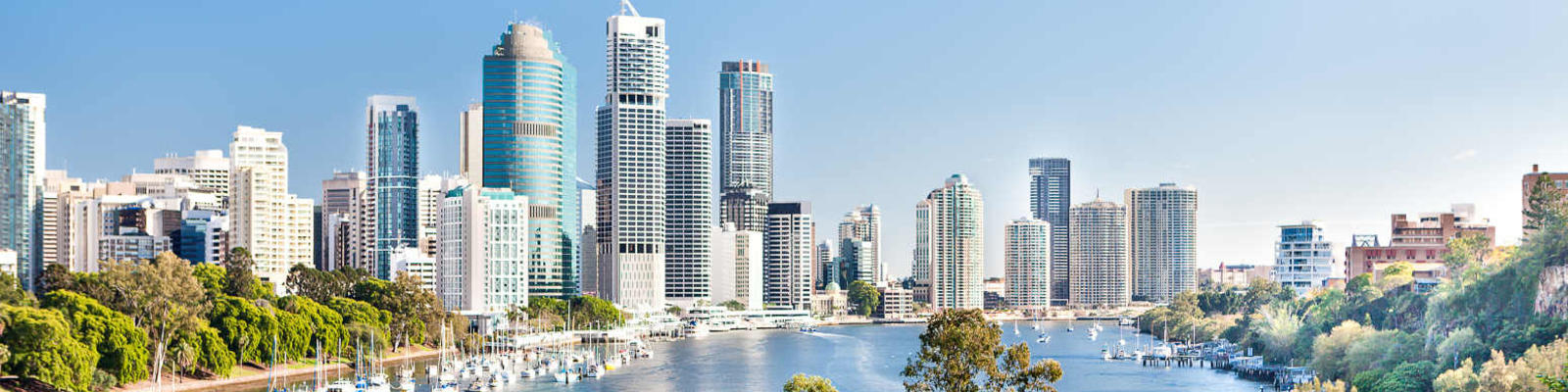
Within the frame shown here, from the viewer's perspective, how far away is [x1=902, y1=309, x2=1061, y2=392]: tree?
51844mm

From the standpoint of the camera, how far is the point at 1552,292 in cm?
9356

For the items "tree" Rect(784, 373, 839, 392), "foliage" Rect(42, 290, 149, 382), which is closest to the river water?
"foliage" Rect(42, 290, 149, 382)

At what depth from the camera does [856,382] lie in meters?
129

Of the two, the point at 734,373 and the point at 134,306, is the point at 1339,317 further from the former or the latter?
the point at 134,306

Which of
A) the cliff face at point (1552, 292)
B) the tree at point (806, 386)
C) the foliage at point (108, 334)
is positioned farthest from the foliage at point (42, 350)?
the cliff face at point (1552, 292)

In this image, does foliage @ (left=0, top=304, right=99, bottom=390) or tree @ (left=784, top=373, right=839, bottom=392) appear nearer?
tree @ (left=784, top=373, right=839, bottom=392)

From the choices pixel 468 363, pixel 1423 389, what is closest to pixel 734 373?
pixel 468 363

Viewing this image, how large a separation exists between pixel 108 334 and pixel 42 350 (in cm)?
825

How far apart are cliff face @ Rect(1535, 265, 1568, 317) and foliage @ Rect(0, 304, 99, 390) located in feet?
275

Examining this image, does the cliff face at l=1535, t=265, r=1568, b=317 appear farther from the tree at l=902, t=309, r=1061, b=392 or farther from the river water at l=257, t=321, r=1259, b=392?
the tree at l=902, t=309, r=1061, b=392

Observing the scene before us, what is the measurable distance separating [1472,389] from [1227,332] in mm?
89913

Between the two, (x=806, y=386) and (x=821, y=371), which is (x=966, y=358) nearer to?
(x=806, y=386)

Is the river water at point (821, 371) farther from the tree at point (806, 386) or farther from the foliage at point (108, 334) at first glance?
the tree at point (806, 386)

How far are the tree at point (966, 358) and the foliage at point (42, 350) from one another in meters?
54.5
